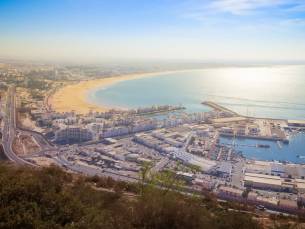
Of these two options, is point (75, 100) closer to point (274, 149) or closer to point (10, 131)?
point (10, 131)

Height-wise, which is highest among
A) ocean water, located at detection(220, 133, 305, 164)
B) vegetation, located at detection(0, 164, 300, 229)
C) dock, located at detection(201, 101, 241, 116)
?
vegetation, located at detection(0, 164, 300, 229)

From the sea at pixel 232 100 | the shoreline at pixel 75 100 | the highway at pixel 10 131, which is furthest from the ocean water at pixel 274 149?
the shoreline at pixel 75 100

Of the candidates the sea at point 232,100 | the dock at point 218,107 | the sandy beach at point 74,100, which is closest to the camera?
the sea at point 232,100

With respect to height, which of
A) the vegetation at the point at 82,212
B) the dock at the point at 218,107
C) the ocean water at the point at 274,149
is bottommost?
the ocean water at the point at 274,149

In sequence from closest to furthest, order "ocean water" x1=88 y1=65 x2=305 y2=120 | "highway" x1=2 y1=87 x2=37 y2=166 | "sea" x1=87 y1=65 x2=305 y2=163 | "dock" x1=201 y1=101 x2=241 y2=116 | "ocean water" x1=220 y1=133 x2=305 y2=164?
"highway" x1=2 y1=87 x2=37 y2=166 < "ocean water" x1=220 y1=133 x2=305 y2=164 < "sea" x1=87 y1=65 x2=305 y2=163 < "dock" x1=201 y1=101 x2=241 y2=116 < "ocean water" x1=88 y1=65 x2=305 y2=120

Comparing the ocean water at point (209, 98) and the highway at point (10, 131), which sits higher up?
the ocean water at point (209, 98)

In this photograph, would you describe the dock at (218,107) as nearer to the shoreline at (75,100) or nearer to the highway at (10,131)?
the shoreline at (75,100)

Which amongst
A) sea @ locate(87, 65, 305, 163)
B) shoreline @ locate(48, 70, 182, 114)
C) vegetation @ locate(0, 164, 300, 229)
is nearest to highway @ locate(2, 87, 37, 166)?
shoreline @ locate(48, 70, 182, 114)

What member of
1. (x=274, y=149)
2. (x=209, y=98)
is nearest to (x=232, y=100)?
(x=209, y=98)

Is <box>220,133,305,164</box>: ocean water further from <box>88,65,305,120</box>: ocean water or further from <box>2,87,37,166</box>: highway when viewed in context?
<box>2,87,37,166</box>: highway
